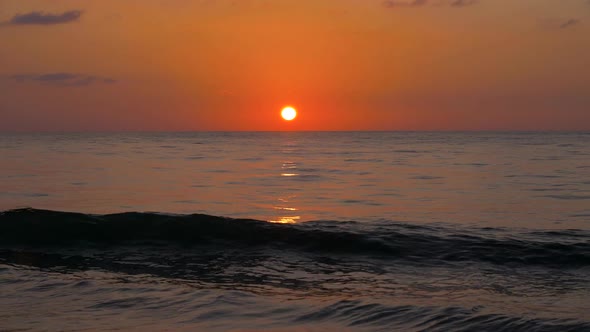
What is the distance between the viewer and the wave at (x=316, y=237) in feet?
44.9

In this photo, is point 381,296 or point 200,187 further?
point 200,187

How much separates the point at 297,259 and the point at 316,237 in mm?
1953

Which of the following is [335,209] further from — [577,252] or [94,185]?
[94,185]

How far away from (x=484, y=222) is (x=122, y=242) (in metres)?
9.74

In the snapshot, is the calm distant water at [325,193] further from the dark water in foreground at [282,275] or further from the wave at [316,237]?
the dark water in foreground at [282,275]

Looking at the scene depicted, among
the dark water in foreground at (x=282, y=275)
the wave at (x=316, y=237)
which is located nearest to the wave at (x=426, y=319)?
the dark water in foreground at (x=282, y=275)

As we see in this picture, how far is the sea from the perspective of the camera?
8.70 metres

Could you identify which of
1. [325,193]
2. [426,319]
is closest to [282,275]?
[426,319]

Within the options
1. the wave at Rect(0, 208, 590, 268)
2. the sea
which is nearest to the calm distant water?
the sea

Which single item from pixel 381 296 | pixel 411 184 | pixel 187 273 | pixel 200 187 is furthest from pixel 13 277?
pixel 411 184

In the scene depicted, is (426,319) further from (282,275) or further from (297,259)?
(297,259)

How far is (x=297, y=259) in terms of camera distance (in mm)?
13562

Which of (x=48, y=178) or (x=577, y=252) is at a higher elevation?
(x=48, y=178)

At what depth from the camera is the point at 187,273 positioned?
39.3 ft
